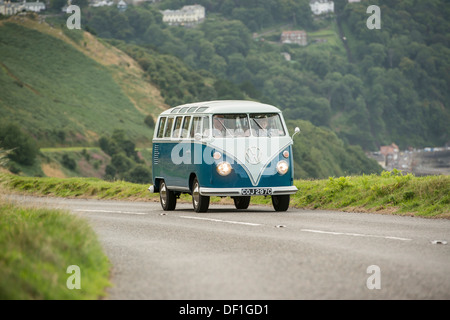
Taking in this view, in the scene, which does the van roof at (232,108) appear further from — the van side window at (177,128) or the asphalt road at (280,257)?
the asphalt road at (280,257)

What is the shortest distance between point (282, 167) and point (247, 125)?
4.39 ft

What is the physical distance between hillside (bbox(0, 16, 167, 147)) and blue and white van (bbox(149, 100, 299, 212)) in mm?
95822

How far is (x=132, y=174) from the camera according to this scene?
365ft

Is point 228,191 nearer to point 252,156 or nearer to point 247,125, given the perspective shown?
point 252,156

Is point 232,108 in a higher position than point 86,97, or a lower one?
higher

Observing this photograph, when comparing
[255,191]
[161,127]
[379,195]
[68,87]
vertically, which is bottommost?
[68,87]

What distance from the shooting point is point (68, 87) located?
148375mm

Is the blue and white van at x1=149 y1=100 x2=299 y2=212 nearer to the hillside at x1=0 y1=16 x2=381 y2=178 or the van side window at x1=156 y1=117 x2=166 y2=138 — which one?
the van side window at x1=156 y1=117 x2=166 y2=138

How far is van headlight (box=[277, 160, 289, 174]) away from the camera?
18750 mm

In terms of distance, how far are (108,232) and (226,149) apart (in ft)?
15.2

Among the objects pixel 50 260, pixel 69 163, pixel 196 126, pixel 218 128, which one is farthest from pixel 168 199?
pixel 69 163

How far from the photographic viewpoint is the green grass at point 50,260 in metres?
7.18

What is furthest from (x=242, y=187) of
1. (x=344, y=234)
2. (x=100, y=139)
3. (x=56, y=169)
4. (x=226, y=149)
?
(x=100, y=139)

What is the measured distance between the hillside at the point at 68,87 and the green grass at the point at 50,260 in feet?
344
